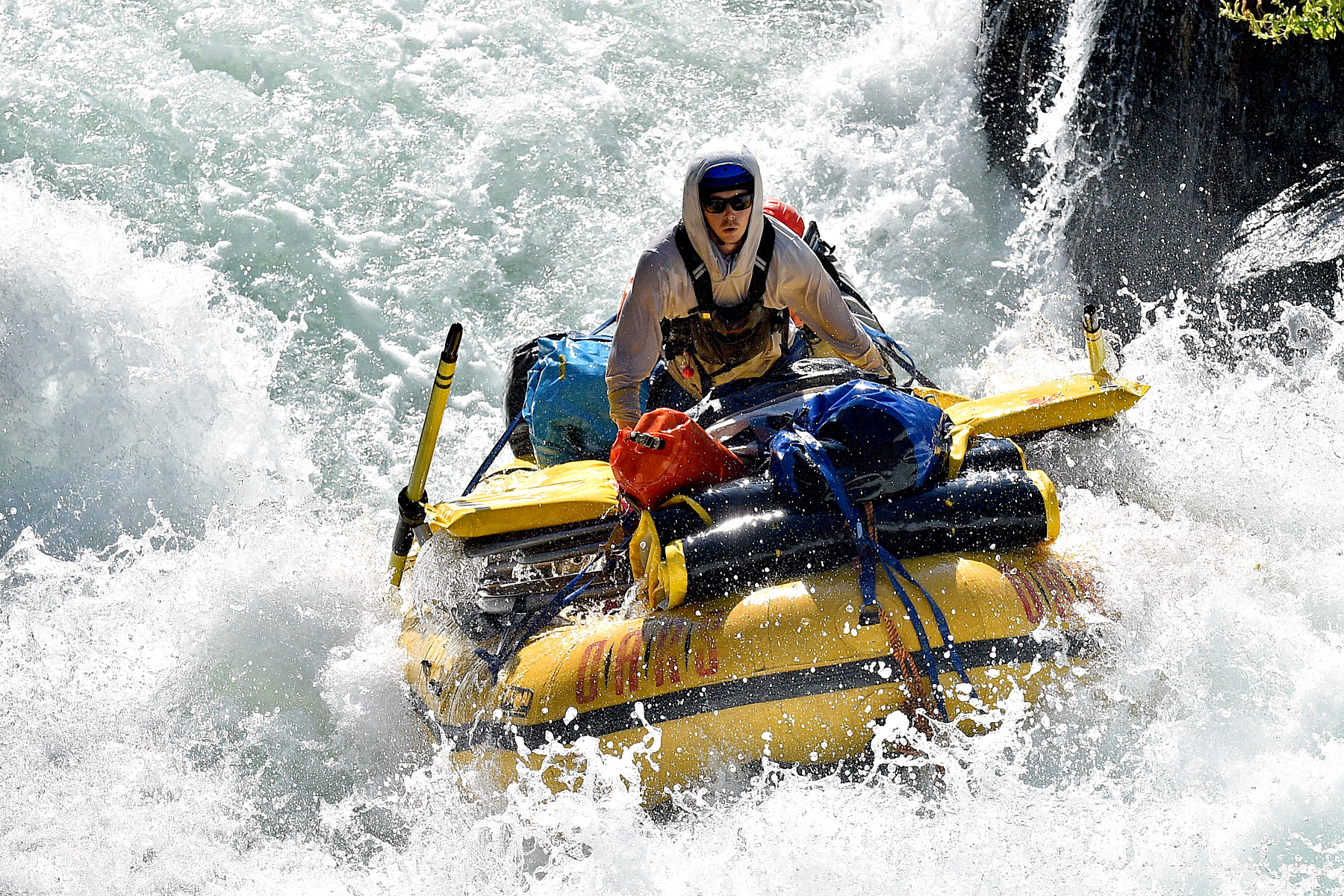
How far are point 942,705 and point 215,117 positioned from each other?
6765mm

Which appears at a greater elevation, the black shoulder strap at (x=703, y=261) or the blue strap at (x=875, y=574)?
the black shoulder strap at (x=703, y=261)

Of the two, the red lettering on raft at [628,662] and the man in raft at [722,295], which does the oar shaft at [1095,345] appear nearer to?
the man in raft at [722,295]

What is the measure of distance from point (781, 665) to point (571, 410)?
5.46 feet

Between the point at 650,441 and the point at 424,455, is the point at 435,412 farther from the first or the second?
the point at 650,441

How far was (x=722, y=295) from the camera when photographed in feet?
13.6

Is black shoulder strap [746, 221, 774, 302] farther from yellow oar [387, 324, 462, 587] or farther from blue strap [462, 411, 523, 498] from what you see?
blue strap [462, 411, 523, 498]

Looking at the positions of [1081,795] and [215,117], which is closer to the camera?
[1081,795]

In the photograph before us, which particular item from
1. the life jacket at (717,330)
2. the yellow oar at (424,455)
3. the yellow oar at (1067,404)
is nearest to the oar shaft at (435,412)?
the yellow oar at (424,455)

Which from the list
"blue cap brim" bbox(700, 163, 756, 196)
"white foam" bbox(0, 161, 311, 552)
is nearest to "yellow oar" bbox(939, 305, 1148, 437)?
"blue cap brim" bbox(700, 163, 756, 196)

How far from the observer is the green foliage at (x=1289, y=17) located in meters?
4.64

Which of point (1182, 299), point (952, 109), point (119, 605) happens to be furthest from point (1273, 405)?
point (119, 605)

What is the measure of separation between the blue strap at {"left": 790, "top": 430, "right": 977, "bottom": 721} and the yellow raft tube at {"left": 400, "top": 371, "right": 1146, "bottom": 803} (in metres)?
0.02

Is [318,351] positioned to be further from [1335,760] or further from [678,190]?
[1335,760]

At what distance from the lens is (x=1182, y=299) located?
5793mm
